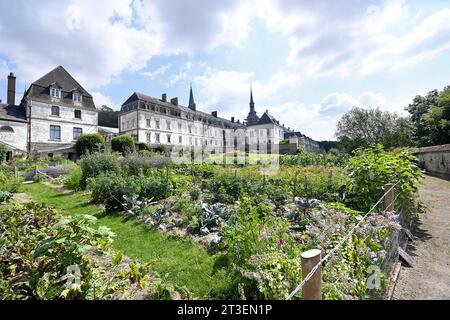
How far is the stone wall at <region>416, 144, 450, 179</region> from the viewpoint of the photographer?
13080 mm

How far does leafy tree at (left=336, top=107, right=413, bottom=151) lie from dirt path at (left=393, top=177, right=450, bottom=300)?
29.5 metres

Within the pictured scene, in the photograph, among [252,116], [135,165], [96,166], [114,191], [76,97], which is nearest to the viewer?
[114,191]

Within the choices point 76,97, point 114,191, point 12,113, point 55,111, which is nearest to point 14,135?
point 12,113

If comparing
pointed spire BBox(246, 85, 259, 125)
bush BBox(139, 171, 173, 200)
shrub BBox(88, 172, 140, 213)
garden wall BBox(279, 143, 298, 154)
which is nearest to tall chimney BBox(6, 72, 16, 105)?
shrub BBox(88, 172, 140, 213)

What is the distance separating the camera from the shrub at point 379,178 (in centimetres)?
442

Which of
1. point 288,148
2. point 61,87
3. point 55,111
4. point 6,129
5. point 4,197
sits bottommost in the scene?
point 4,197

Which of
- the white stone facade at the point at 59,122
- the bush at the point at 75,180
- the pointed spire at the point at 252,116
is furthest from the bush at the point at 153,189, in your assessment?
the pointed spire at the point at 252,116

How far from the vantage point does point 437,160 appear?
14.2 metres

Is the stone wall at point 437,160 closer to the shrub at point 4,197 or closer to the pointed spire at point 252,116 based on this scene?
the shrub at point 4,197

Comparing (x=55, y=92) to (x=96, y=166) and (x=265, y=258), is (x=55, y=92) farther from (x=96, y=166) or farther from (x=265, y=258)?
(x=265, y=258)

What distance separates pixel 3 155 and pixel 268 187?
23.1 metres

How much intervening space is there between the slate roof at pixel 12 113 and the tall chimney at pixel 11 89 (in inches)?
76.2

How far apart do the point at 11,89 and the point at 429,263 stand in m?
37.4

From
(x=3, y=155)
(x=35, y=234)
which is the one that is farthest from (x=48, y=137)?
(x=35, y=234)
